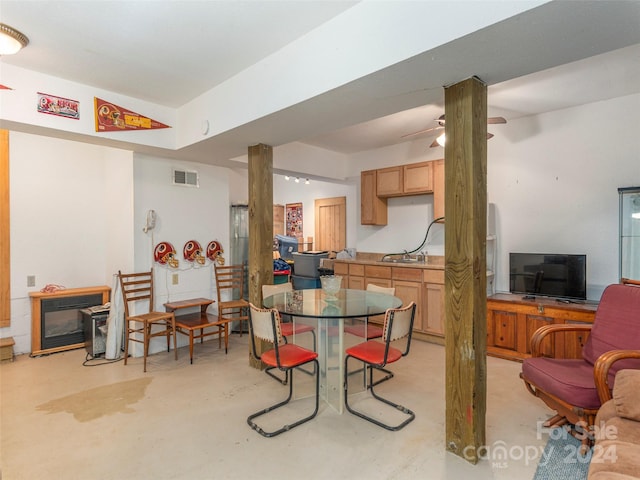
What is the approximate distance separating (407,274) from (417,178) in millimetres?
1363

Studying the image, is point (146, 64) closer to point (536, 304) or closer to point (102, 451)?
point (102, 451)

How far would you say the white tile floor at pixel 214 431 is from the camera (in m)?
2.02

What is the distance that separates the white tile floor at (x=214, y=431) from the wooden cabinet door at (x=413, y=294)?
939 millimetres

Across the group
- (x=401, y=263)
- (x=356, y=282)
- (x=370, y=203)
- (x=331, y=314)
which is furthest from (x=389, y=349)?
(x=370, y=203)

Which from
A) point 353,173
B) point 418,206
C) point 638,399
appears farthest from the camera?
point 353,173

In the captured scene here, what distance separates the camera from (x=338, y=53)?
2160 millimetres

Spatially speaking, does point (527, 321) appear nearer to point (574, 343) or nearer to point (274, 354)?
point (574, 343)

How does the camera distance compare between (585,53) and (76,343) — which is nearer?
(585,53)

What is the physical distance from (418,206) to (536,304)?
7.03 feet

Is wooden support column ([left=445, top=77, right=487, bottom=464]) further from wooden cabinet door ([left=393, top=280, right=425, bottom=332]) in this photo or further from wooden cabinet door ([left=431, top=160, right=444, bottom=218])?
wooden cabinet door ([left=431, top=160, right=444, bottom=218])

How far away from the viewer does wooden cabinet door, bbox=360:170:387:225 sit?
5.34 metres

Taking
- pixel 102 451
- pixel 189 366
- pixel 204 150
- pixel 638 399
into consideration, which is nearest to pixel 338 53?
pixel 204 150

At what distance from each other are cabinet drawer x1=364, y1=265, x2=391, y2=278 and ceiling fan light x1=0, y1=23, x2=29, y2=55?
417 centimetres

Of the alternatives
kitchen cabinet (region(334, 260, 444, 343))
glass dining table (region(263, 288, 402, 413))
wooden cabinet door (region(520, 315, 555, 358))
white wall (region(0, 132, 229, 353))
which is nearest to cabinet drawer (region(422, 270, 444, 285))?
kitchen cabinet (region(334, 260, 444, 343))
